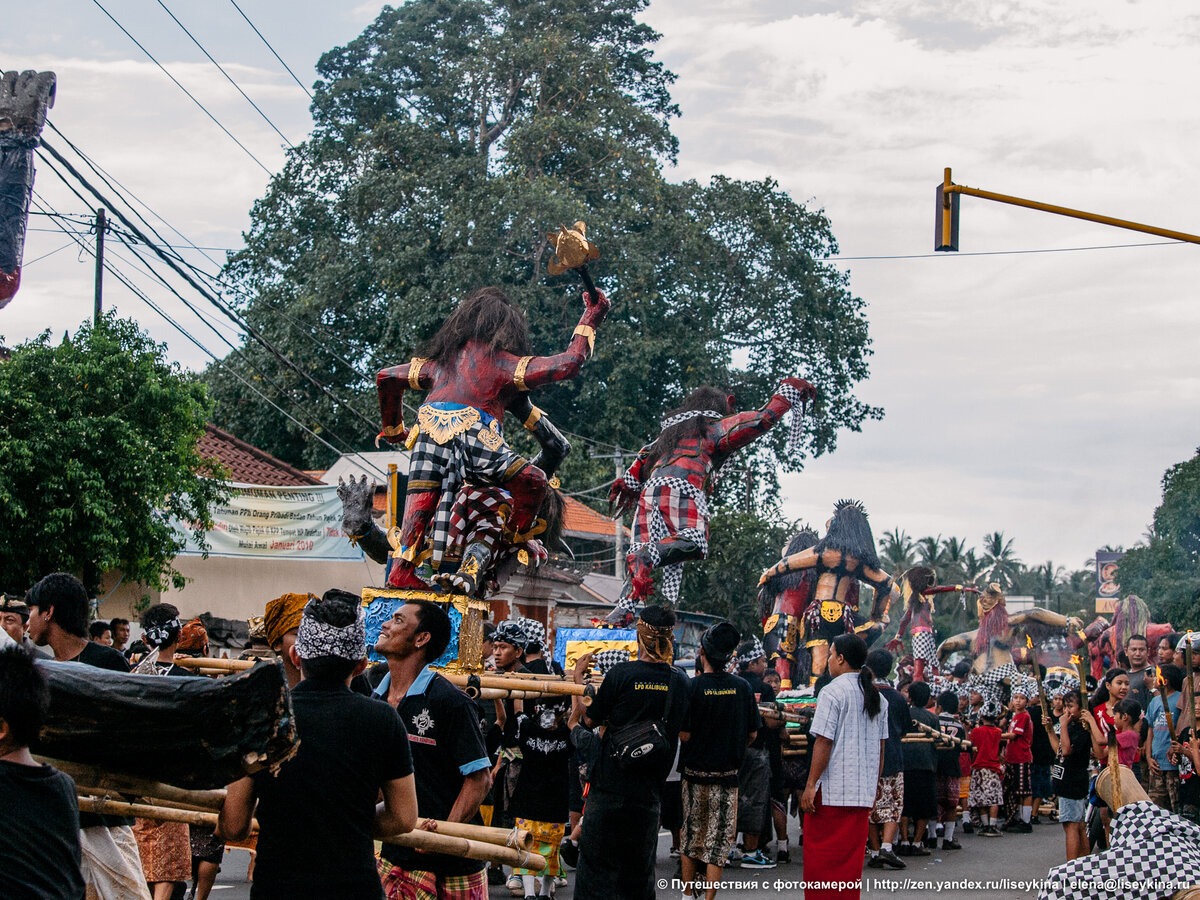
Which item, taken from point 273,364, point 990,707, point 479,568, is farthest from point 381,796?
point 273,364

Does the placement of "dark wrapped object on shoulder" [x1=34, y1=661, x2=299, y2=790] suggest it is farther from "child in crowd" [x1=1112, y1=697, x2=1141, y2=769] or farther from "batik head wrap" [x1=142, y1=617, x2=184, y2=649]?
"child in crowd" [x1=1112, y1=697, x2=1141, y2=769]

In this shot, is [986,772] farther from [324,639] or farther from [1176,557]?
[1176,557]

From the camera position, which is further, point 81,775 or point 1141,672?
point 1141,672

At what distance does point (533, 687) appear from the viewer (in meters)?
7.07

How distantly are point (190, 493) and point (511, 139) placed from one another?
15.7 meters

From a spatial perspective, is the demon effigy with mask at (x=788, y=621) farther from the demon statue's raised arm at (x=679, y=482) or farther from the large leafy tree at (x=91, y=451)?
the large leafy tree at (x=91, y=451)

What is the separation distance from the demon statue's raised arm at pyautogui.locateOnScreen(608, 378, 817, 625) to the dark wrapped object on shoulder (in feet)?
29.8

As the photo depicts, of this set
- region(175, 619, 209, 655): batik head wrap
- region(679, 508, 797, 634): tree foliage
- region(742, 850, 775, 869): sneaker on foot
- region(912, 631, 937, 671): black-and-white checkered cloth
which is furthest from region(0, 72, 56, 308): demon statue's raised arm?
region(679, 508, 797, 634): tree foliage

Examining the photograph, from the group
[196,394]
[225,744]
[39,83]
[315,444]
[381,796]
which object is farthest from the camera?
[315,444]

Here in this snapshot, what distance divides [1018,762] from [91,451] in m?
10.7

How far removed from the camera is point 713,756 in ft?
28.8

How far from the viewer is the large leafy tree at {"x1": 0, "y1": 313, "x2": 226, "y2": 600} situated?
14.6 meters

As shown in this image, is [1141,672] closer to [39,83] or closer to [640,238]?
[39,83]

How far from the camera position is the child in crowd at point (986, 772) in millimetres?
14531
